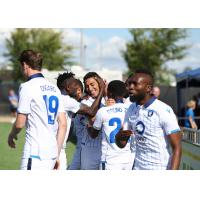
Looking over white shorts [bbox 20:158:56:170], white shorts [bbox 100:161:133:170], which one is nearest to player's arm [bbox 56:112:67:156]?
white shorts [bbox 20:158:56:170]

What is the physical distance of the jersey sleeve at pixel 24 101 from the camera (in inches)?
277

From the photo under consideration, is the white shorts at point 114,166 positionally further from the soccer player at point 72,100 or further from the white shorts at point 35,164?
the white shorts at point 35,164

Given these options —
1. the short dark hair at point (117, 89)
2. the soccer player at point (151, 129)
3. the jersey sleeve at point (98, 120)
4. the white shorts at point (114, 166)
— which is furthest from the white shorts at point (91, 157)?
the soccer player at point (151, 129)

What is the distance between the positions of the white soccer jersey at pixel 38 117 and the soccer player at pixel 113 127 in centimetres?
105

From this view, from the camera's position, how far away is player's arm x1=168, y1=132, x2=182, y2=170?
6.17 metres

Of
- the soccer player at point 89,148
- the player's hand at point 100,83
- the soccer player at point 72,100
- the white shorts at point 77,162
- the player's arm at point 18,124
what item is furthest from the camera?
the white shorts at point 77,162

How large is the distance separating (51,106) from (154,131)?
1.43 meters

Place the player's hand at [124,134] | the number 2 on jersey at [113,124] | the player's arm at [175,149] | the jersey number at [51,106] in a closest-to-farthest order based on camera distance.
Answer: the player's arm at [175,149] → the player's hand at [124,134] → the jersey number at [51,106] → the number 2 on jersey at [113,124]

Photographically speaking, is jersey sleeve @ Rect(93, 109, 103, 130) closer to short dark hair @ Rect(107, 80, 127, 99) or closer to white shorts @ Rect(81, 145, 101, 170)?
short dark hair @ Rect(107, 80, 127, 99)

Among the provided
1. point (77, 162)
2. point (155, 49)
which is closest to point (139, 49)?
point (155, 49)

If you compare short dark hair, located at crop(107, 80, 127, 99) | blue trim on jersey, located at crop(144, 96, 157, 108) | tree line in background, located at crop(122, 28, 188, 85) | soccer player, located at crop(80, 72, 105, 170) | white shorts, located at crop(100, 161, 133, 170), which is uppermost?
tree line in background, located at crop(122, 28, 188, 85)

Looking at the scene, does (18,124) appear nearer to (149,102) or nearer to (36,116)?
(36,116)

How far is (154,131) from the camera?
634cm
